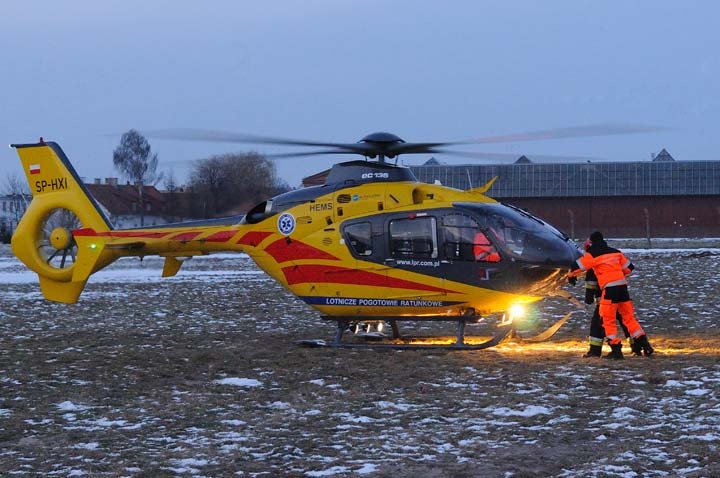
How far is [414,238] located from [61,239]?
6.93m

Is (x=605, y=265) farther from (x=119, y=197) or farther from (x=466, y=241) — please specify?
(x=119, y=197)

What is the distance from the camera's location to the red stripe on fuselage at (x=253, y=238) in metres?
15.1

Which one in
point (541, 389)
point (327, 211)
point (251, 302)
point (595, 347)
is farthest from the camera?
point (251, 302)

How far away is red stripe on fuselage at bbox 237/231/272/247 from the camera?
15138 millimetres

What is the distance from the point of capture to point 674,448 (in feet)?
25.2

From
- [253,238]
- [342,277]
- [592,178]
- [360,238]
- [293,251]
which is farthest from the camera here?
[592,178]

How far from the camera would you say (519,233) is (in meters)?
13.2

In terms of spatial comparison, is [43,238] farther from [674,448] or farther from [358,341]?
[674,448]

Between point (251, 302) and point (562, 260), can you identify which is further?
point (251, 302)

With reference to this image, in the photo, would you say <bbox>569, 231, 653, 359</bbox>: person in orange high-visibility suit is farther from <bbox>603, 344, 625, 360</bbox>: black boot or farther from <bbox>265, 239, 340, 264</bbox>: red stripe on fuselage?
<bbox>265, 239, 340, 264</bbox>: red stripe on fuselage

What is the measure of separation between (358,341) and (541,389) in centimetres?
544

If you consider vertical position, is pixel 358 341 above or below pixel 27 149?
below

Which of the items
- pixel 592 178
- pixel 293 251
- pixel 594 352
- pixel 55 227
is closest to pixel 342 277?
pixel 293 251

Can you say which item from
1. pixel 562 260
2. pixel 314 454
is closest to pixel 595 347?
pixel 562 260
